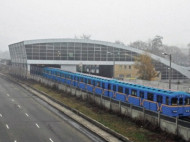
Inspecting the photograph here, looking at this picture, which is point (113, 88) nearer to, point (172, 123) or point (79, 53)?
point (172, 123)

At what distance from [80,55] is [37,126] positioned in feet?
187

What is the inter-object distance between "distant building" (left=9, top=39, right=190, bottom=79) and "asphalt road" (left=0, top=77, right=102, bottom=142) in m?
41.4

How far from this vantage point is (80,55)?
280 ft

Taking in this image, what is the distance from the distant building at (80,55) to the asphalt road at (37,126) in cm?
4142

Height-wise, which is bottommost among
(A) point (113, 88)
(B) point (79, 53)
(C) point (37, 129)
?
(C) point (37, 129)

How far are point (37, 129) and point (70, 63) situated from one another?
56.5 metres

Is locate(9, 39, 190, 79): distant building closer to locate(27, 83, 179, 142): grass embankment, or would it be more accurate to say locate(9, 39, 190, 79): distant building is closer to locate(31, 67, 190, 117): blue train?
locate(31, 67, 190, 117): blue train

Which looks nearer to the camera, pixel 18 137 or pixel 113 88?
pixel 18 137

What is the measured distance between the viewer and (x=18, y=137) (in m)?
24.8

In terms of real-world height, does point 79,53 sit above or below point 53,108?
above

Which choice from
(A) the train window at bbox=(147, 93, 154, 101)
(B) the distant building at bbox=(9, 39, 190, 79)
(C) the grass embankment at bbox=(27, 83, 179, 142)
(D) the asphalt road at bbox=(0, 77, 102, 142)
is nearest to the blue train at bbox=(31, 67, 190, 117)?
(A) the train window at bbox=(147, 93, 154, 101)

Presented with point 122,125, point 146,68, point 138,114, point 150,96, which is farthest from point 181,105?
point 146,68

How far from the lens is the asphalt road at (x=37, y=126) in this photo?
2508cm

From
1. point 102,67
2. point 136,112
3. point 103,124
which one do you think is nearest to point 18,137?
point 103,124
